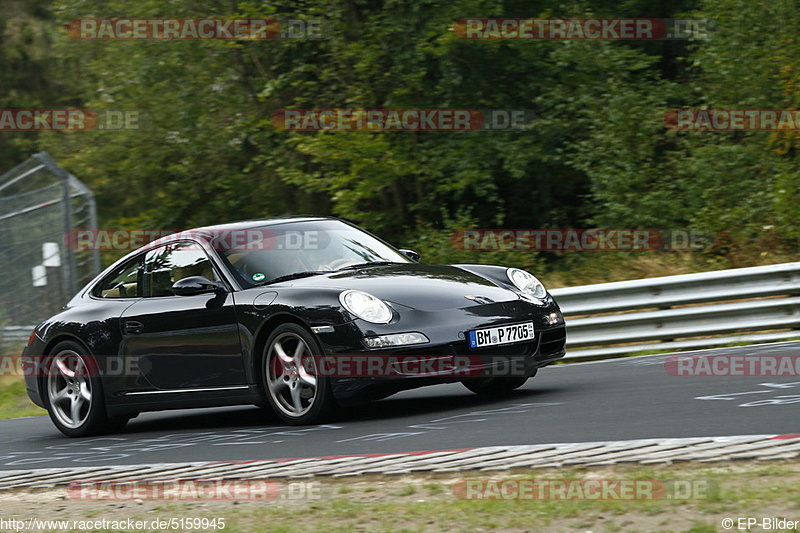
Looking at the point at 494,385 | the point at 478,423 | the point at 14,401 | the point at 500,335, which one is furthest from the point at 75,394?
the point at 14,401

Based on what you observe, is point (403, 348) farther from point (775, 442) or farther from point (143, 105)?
point (143, 105)

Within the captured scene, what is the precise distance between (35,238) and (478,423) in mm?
9645

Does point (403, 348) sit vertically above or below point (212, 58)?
below

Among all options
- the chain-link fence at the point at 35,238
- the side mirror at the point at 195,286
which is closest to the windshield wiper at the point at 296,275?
the side mirror at the point at 195,286

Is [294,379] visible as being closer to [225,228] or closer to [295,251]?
[295,251]

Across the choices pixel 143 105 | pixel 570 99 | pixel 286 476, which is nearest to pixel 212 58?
pixel 143 105

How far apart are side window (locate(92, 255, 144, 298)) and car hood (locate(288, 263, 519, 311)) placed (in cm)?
163

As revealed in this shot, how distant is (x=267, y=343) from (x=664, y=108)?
1179 centimetres

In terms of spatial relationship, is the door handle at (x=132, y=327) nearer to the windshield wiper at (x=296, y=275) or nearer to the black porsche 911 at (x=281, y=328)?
the black porsche 911 at (x=281, y=328)

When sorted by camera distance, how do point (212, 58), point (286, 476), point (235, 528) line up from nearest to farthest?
point (235, 528) < point (286, 476) < point (212, 58)

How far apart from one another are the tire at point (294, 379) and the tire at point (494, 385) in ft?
4.88

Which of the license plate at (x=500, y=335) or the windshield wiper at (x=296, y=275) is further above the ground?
the windshield wiper at (x=296, y=275)

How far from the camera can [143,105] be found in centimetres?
2292

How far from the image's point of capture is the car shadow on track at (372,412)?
8148 mm
